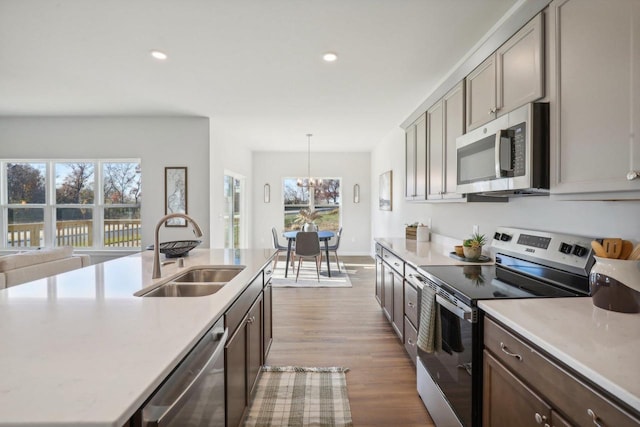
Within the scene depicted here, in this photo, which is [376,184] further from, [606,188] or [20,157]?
[20,157]

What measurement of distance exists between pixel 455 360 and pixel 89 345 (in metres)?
1.51

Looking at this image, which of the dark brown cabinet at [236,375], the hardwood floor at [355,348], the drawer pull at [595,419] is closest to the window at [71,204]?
the hardwood floor at [355,348]

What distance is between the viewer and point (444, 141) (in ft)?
8.35

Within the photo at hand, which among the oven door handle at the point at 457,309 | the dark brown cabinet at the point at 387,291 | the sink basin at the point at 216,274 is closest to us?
the oven door handle at the point at 457,309

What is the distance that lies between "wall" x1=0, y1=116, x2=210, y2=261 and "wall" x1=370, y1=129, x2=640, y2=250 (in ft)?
10.1

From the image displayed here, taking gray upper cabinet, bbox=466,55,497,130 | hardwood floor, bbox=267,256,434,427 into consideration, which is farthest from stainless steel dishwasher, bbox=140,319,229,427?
gray upper cabinet, bbox=466,55,497,130

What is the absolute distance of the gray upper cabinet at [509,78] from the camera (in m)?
1.45

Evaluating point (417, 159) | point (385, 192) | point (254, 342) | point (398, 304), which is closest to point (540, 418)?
point (254, 342)

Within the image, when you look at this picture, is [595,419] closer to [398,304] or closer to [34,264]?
[398,304]

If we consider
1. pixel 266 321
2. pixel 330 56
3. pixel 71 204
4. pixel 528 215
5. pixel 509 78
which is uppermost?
pixel 330 56

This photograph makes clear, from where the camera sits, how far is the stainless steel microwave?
1.42m

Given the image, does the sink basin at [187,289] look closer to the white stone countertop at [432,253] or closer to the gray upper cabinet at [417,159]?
the white stone countertop at [432,253]

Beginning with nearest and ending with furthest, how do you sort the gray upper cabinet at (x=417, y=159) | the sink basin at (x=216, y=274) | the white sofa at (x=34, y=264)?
1. the sink basin at (x=216, y=274)
2. the white sofa at (x=34, y=264)
3. the gray upper cabinet at (x=417, y=159)

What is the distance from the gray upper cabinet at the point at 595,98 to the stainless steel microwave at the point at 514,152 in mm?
61
